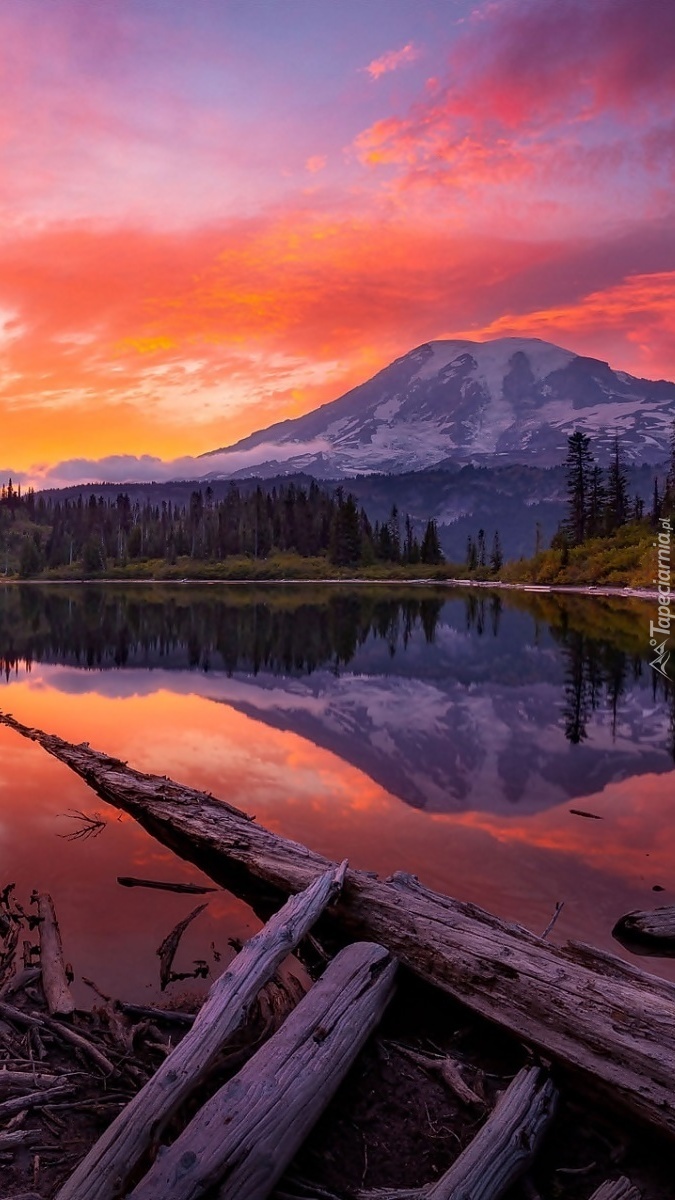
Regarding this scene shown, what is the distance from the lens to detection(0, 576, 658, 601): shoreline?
283ft

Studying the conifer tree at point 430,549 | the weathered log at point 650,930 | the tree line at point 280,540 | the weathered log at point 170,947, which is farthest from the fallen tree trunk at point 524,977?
the conifer tree at point 430,549

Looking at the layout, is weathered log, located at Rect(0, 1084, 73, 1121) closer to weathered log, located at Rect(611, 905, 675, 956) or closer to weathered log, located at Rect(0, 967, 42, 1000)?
weathered log, located at Rect(0, 967, 42, 1000)

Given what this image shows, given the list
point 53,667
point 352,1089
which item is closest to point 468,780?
point 352,1089

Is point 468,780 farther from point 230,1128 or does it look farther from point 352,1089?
point 230,1128

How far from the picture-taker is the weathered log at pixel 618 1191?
14.6 ft

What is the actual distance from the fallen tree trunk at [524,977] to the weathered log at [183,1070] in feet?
3.31

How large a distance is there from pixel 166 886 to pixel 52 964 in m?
2.38

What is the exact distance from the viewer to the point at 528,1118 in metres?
4.95

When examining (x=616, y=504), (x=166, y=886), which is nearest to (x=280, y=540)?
(x=616, y=504)

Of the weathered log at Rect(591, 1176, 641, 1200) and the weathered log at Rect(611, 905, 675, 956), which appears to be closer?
the weathered log at Rect(591, 1176, 641, 1200)

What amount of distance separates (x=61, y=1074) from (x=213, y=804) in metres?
6.35

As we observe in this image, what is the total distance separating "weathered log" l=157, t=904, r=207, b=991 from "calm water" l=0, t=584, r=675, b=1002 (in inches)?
3.8

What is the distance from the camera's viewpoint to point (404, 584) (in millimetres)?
148250

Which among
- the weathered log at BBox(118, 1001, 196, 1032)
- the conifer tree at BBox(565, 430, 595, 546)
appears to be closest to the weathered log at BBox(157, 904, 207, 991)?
the weathered log at BBox(118, 1001, 196, 1032)
